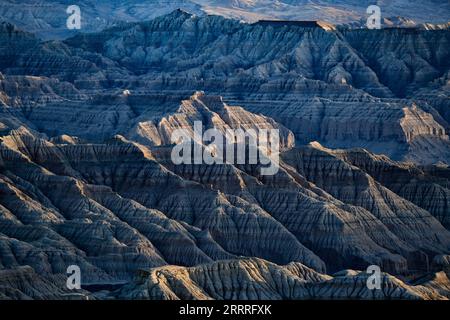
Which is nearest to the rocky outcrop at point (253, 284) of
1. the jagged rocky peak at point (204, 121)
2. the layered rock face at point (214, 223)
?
the layered rock face at point (214, 223)

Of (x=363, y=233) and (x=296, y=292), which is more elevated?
(x=296, y=292)

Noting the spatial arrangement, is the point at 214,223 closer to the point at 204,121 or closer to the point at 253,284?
the point at 253,284

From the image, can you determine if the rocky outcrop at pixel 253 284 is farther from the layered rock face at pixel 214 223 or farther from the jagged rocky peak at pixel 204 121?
the jagged rocky peak at pixel 204 121

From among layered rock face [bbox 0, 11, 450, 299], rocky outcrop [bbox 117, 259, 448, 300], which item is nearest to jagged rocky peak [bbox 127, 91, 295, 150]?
layered rock face [bbox 0, 11, 450, 299]

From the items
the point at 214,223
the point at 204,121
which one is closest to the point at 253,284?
the point at 214,223

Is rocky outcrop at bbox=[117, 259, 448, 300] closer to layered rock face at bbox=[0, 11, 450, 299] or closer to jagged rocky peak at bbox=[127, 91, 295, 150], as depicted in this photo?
layered rock face at bbox=[0, 11, 450, 299]

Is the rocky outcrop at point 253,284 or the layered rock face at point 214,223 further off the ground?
the rocky outcrop at point 253,284

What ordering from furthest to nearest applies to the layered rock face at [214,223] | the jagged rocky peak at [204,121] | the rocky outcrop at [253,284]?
the jagged rocky peak at [204,121], the layered rock face at [214,223], the rocky outcrop at [253,284]

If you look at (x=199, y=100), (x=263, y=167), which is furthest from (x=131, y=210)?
(x=199, y=100)

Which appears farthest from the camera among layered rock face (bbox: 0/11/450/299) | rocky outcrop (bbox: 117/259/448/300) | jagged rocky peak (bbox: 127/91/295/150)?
jagged rocky peak (bbox: 127/91/295/150)

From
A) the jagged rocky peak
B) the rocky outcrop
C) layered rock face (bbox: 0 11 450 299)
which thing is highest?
the rocky outcrop
